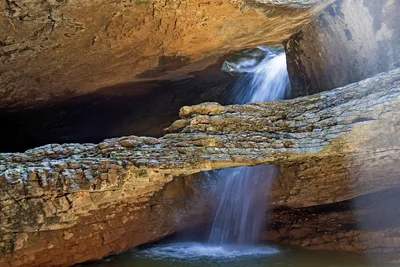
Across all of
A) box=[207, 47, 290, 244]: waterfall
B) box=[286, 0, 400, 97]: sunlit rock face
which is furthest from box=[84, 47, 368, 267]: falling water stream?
box=[286, 0, 400, 97]: sunlit rock face

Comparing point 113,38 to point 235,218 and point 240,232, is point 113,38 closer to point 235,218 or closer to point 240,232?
point 235,218

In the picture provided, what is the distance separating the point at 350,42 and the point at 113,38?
14.2 ft

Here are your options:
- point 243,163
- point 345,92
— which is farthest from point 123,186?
point 345,92

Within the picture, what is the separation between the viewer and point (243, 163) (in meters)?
5.25

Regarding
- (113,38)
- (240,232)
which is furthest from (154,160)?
(240,232)

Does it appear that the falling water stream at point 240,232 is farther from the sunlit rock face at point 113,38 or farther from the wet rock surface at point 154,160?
the sunlit rock face at point 113,38

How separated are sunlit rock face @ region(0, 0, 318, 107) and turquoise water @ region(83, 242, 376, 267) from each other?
11.5ft

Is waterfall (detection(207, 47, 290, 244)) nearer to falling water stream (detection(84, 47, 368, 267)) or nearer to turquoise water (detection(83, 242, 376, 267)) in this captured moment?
falling water stream (detection(84, 47, 368, 267))

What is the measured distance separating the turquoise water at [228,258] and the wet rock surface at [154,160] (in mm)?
309

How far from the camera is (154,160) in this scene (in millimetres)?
5027

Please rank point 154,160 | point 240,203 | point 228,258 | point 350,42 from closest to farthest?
point 154,160, point 228,258, point 350,42, point 240,203

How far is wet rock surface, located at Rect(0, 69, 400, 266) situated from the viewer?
473cm

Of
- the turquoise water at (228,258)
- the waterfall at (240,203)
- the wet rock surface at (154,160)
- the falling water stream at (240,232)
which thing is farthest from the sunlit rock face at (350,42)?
the turquoise water at (228,258)

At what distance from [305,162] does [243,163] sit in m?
1.50
